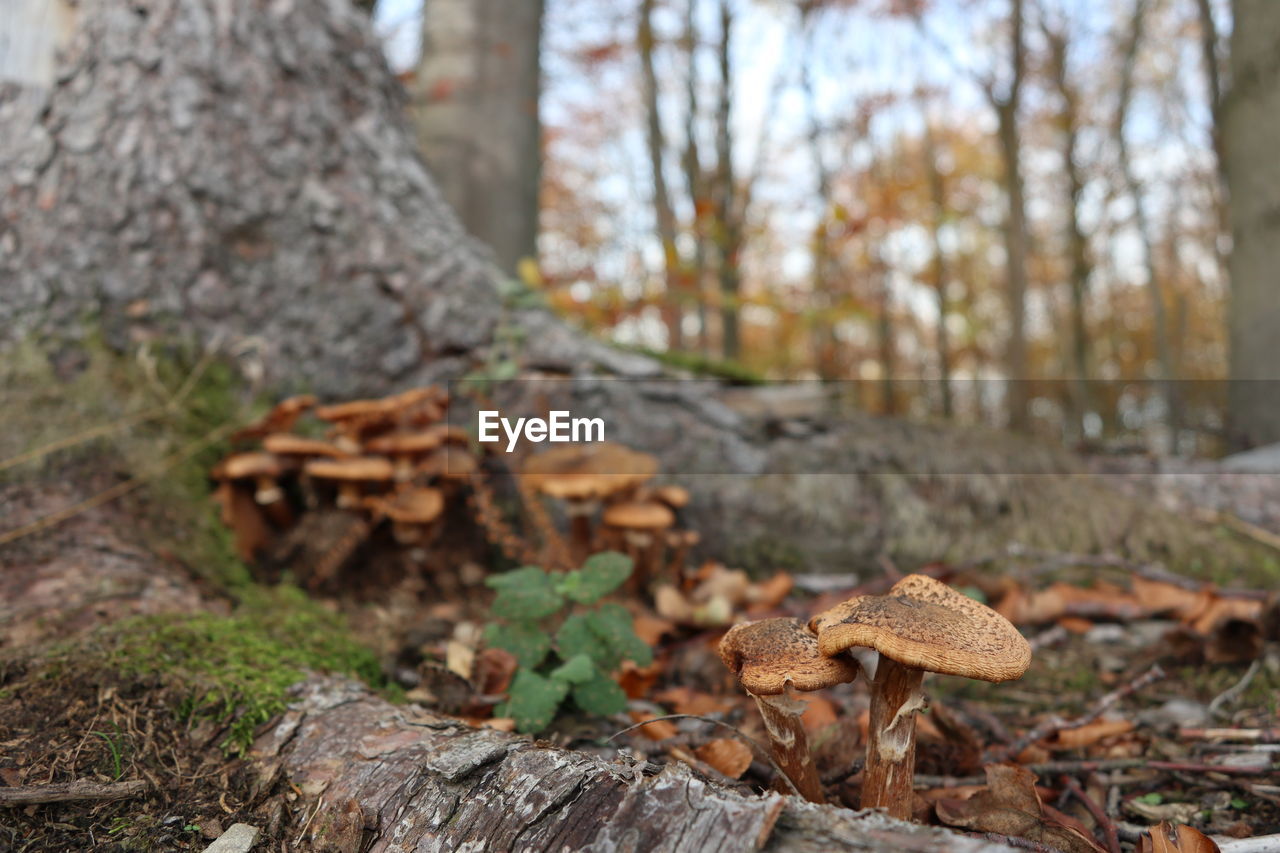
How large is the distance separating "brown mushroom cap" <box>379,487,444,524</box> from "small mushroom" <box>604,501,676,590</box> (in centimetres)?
62

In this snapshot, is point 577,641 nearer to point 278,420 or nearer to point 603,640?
point 603,640

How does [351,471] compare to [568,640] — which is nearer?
[568,640]

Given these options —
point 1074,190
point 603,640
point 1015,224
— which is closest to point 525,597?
point 603,640

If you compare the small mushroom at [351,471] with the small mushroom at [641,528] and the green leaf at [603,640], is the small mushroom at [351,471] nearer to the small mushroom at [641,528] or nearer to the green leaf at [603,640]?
the small mushroom at [641,528]

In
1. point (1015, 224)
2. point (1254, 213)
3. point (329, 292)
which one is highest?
point (1015, 224)

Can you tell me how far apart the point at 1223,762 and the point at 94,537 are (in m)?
3.19

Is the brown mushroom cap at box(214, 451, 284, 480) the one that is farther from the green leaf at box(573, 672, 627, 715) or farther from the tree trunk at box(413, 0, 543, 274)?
the tree trunk at box(413, 0, 543, 274)

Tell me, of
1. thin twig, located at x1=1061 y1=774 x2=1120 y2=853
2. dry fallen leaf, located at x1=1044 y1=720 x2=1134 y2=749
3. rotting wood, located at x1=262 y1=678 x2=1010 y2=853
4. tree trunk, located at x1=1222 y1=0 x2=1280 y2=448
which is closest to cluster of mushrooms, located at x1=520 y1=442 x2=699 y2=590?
rotting wood, located at x1=262 y1=678 x2=1010 y2=853

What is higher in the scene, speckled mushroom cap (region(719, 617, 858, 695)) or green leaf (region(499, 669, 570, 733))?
speckled mushroom cap (region(719, 617, 858, 695))

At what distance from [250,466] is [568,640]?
5.09ft

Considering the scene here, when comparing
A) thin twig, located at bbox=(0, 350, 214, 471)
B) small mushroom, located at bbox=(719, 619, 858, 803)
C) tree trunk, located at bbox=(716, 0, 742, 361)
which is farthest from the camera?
tree trunk, located at bbox=(716, 0, 742, 361)

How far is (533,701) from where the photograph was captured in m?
1.74

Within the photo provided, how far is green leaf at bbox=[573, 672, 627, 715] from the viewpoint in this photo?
1.79 m

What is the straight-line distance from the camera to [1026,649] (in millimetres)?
1249
